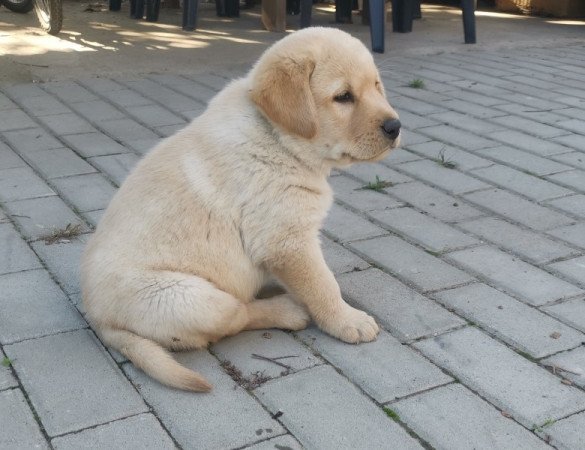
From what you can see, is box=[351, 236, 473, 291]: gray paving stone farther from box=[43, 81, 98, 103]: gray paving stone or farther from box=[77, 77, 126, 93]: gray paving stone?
box=[77, 77, 126, 93]: gray paving stone

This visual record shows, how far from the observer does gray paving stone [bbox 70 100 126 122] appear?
18.8 feet

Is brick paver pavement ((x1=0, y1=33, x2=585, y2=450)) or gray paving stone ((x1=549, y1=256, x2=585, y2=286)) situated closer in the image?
brick paver pavement ((x1=0, y1=33, x2=585, y2=450))

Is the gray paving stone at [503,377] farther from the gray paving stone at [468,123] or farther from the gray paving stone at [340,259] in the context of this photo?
the gray paving stone at [468,123]

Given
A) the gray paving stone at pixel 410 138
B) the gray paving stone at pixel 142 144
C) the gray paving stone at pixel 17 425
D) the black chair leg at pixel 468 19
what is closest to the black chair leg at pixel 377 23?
the black chair leg at pixel 468 19

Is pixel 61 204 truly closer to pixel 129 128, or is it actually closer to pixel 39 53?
pixel 129 128

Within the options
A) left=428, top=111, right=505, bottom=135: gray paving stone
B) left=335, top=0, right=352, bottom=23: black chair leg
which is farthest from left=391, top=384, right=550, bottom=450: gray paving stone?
left=335, top=0, right=352, bottom=23: black chair leg

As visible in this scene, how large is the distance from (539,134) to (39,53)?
4.58 m

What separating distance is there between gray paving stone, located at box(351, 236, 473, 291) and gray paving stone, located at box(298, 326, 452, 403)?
1.73 feet

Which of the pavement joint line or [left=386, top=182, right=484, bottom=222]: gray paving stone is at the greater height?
the pavement joint line

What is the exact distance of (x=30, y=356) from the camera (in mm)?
2797

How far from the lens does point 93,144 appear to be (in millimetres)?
5129

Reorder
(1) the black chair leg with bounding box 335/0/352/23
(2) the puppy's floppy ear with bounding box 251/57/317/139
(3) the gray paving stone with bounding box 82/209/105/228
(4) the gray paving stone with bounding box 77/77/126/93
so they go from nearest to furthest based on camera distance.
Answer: (2) the puppy's floppy ear with bounding box 251/57/317/139
(3) the gray paving stone with bounding box 82/209/105/228
(4) the gray paving stone with bounding box 77/77/126/93
(1) the black chair leg with bounding box 335/0/352/23

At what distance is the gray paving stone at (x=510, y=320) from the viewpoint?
9.66 ft

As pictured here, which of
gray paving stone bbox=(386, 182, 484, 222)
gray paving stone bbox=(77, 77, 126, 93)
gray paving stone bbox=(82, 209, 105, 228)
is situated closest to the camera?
gray paving stone bbox=(82, 209, 105, 228)
